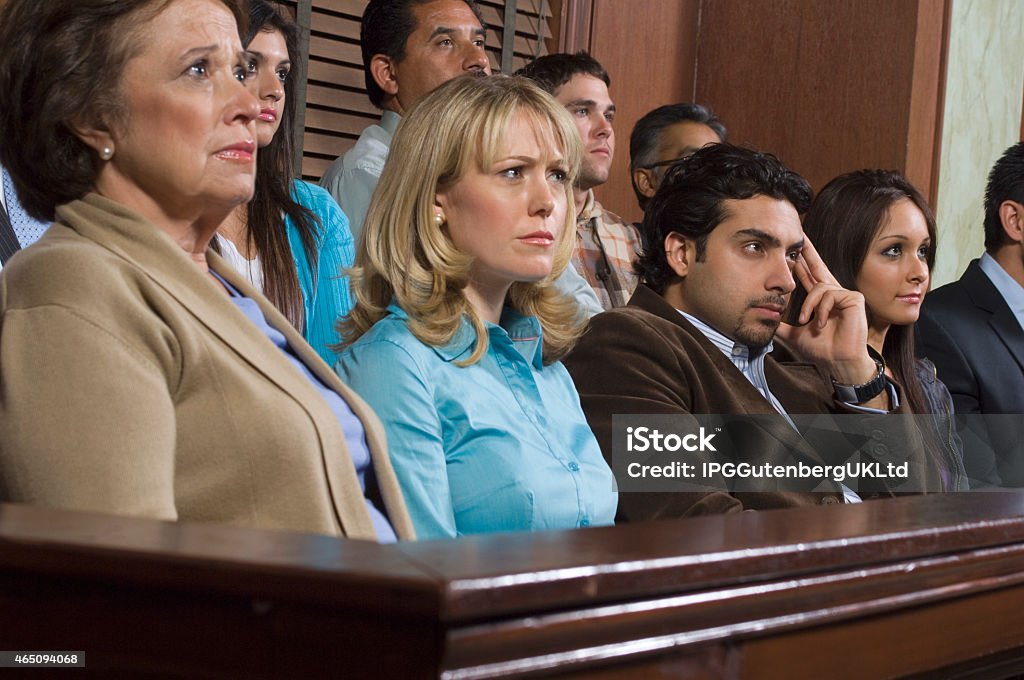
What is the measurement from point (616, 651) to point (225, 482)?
662 mm

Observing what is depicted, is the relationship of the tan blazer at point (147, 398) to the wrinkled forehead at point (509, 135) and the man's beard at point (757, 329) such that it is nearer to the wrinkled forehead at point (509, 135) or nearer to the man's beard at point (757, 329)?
the wrinkled forehead at point (509, 135)

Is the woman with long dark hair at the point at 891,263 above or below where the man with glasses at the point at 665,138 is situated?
below

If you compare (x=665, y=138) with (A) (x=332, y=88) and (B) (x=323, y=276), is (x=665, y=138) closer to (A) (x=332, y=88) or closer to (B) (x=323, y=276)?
(A) (x=332, y=88)

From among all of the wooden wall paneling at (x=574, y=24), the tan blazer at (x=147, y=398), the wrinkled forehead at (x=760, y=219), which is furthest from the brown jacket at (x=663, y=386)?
the wooden wall paneling at (x=574, y=24)

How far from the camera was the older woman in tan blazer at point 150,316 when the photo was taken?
43.1 inches

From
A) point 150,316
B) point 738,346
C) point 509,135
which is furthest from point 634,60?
point 150,316

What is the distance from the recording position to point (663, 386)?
2400 millimetres

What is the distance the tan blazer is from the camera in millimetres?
1083

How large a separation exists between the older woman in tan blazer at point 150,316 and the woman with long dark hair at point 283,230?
0.71 metres

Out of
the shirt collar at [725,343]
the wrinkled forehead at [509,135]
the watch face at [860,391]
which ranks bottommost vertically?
the watch face at [860,391]

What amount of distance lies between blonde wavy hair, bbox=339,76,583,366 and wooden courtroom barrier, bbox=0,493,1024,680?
3.99 ft

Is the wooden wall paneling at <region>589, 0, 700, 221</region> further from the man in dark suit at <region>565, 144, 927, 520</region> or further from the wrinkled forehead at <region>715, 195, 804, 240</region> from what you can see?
the wrinkled forehead at <region>715, 195, 804, 240</region>

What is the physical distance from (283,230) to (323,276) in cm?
13

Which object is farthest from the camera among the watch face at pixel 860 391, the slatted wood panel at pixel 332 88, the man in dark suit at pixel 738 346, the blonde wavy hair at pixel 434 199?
the slatted wood panel at pixel 332 88
